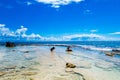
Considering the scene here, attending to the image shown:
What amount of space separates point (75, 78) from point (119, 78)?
481 cm

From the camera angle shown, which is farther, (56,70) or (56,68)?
(56,68)

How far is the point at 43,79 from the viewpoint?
18875 mm

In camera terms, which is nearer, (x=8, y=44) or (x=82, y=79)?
(x=82, y=79)

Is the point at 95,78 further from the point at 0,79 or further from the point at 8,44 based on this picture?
the point at 8,44

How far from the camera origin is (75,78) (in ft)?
63.9

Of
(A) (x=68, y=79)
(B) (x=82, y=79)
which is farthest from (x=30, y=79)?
(B) (x=82, y=79)

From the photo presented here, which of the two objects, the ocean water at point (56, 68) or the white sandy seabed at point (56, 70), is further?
the ocean water at point (56, 68)

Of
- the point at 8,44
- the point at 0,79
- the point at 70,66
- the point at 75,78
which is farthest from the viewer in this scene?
the point at 8,44

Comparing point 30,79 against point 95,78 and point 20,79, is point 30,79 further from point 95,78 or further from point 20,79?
point 95,78

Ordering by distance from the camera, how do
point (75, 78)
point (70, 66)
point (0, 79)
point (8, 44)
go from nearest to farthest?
point (0, 79)
point (75, 78)
point (70, 66)
point (8, 44)

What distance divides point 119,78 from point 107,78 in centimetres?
127

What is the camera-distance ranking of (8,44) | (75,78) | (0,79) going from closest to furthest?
(0,79), (75,78), (8,44)

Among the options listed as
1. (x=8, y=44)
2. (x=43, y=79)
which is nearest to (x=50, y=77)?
(x=43, y=79)

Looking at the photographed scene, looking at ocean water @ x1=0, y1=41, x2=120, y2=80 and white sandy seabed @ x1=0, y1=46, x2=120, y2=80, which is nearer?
white sandy seabed @ x1=0, y1=46, x2=120, y2=80
